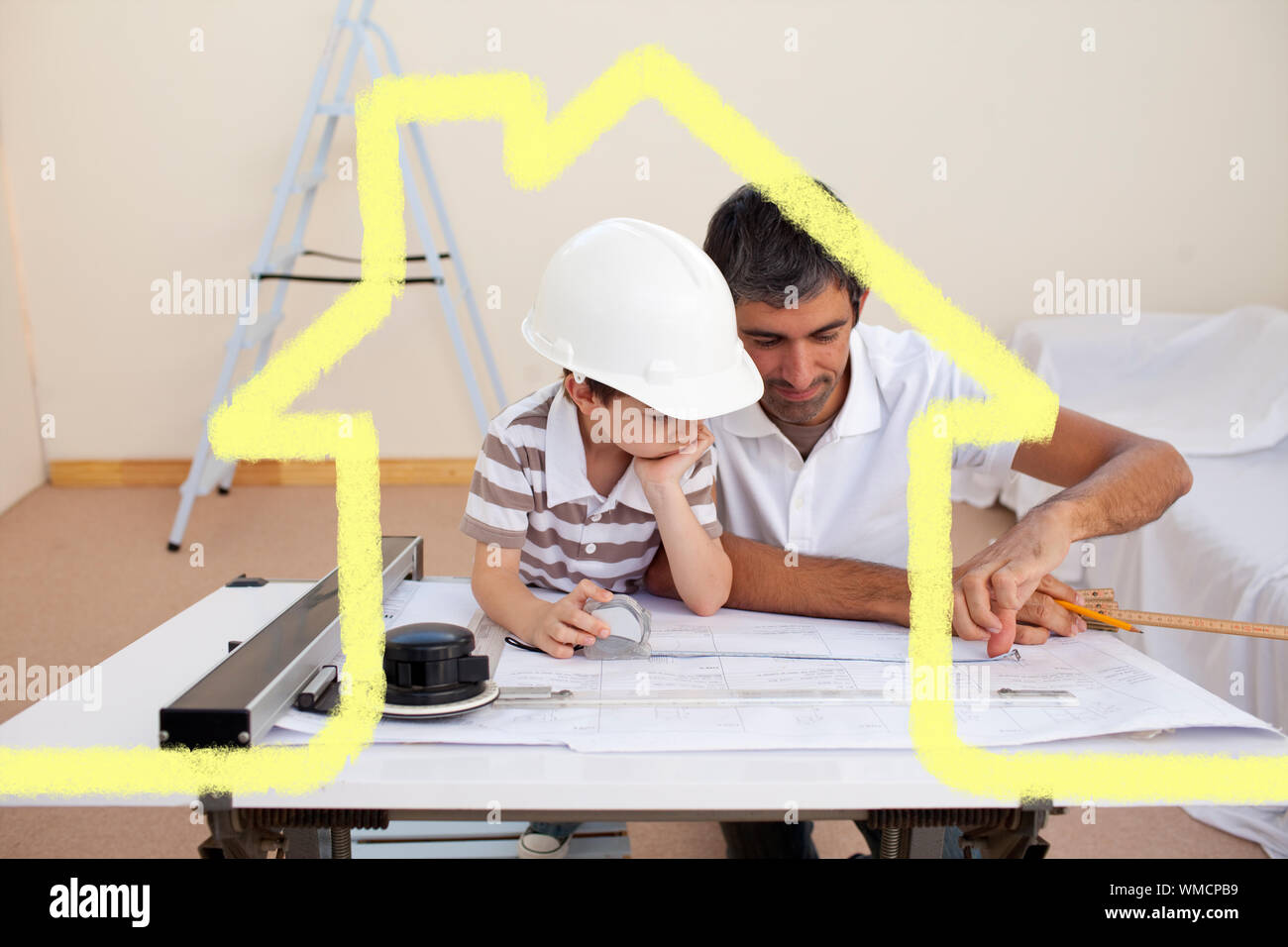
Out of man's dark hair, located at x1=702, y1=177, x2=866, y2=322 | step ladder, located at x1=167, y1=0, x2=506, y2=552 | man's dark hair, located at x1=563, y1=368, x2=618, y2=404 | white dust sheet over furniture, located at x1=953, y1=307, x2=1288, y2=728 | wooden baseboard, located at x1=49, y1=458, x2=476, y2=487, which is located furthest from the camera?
wooden baseboard, located at x1=49, y1=458, x2=476, y2=487

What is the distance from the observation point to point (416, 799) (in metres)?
0.73

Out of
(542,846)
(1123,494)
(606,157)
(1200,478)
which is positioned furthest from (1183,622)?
(606,157)

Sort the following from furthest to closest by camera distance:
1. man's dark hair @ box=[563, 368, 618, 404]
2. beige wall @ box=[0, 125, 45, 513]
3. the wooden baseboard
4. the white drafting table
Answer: the wooden baseboard, beige wall @ box=[0, 125, 45, 513], man's dark hair @ box=[563, 368, 618, 404], the white drafting table

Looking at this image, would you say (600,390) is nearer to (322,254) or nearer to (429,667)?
(429,667)

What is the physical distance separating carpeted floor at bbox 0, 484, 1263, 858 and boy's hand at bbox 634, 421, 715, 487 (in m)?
0.87

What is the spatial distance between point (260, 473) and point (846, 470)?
8.98 ft

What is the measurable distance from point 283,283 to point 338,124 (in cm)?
62

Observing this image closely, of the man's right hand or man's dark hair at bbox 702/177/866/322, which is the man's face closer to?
man's dark hair at bbox 702/177/866/322

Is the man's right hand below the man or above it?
below

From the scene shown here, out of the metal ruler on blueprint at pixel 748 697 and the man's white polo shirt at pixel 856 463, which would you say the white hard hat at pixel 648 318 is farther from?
the man's white polo shirt at pixel 856 463

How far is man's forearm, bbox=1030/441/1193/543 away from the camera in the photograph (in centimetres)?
113

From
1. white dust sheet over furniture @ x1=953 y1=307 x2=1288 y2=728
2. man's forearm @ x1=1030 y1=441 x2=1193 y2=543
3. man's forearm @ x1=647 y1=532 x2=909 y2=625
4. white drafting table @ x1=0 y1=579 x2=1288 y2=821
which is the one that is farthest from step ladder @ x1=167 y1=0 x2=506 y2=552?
white drafting table @ x1=0 y1=579 x2=1288 y2=821

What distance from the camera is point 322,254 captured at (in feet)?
10.4
